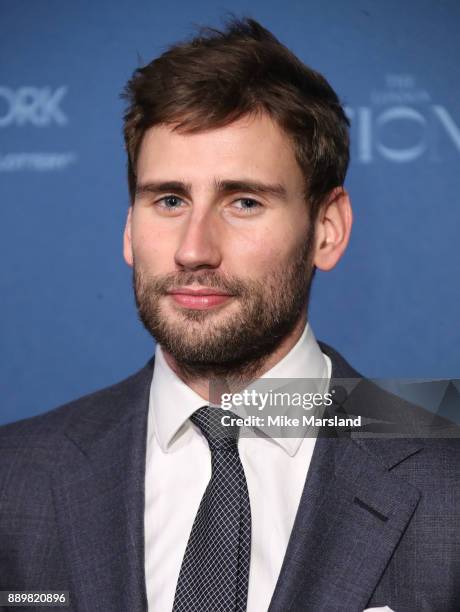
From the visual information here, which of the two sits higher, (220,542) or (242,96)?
(242,96)

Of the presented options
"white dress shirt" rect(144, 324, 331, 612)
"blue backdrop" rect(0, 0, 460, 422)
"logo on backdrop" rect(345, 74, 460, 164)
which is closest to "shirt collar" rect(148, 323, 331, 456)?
"white dress shirt" rect(144, 324, 331, 612)

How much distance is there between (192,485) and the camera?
1.95 metres

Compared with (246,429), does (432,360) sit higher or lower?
higher

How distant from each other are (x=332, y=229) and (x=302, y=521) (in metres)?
0.73

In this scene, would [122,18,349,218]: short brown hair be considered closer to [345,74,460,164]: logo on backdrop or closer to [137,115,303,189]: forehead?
[137,115,303,189]: forehead

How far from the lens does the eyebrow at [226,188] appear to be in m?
1.96

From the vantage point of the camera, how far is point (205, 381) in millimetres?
2049

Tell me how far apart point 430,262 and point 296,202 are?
2.80 ft

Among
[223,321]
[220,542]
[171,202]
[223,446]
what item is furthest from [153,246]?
[220,542]

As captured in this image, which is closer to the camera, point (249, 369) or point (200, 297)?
point (200, 297)

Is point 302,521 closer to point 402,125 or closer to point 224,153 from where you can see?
point 224,153

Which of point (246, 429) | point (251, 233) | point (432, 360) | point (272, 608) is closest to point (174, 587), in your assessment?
point (272, 608)

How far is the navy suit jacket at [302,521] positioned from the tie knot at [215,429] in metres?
0.14

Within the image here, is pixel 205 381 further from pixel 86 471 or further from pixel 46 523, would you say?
pixel 46 523
